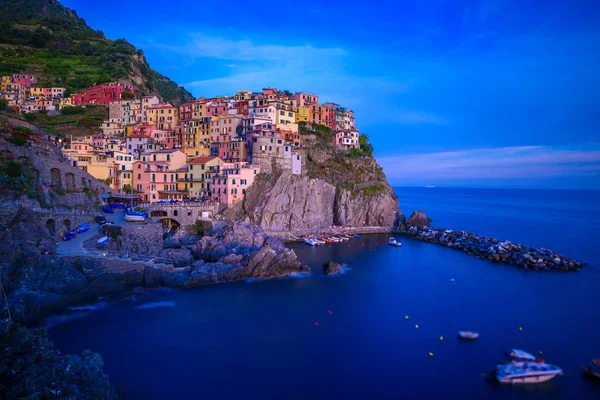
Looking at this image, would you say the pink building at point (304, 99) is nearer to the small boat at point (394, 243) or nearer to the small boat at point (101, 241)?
the small boat at point (394, 243)

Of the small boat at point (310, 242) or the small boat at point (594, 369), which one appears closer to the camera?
the small boat at point (594, 369)

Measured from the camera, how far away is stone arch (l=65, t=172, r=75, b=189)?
3816cm

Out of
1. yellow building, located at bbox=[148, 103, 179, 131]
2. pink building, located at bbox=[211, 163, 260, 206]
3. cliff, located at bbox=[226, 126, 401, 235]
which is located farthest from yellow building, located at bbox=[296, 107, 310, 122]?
yellow building, located at bbox=[148, 103, 179, 131]

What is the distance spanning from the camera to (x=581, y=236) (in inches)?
2256

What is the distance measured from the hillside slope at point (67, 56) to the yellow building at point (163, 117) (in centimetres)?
1884

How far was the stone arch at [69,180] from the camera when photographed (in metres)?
38.2

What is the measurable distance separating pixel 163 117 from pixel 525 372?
5882 cm

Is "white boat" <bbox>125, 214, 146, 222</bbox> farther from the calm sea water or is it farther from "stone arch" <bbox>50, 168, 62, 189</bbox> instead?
the calm sea water

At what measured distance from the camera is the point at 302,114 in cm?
6325

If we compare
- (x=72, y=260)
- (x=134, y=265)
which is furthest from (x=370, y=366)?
(x=72, y=260)

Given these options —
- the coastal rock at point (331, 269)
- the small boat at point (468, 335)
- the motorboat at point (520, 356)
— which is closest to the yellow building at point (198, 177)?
the coastal rock at point (331, 269)

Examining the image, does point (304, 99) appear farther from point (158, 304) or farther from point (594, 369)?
point (594, 369)

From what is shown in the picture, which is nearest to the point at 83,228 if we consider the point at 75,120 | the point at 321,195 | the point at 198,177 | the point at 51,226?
the point at 51,226

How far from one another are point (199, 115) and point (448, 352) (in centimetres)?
4990
